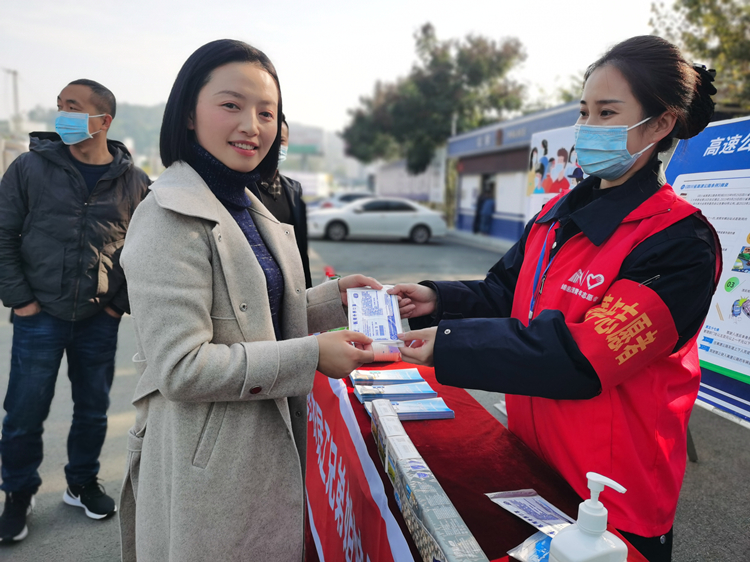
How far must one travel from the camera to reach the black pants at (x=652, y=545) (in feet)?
4.18

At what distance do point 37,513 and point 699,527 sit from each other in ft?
11.5

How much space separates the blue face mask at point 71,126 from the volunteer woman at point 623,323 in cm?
204

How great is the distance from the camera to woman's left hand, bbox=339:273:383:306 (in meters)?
1.72

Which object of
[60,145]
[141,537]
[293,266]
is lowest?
[141,537]

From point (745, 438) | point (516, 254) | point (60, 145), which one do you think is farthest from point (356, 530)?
point (745, 438)

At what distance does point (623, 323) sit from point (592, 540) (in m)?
0.51

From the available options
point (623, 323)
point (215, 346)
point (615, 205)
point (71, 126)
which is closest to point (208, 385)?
point (215, 346)

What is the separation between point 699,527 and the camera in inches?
106

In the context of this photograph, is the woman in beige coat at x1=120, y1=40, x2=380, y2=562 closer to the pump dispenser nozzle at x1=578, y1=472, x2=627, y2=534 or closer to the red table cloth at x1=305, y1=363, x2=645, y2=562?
the red table cloth at x1=305, y1=363, x2=645, y2=562

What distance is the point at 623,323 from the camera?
1.17 meters

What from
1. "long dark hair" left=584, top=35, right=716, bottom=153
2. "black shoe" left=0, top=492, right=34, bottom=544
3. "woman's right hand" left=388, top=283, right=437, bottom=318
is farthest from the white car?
"long dark hair" left=584, top=35, right=716, bottom=153

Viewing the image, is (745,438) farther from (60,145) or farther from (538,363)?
(60,145)

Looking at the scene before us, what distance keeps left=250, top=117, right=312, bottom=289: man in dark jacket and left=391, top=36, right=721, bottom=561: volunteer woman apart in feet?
6.03

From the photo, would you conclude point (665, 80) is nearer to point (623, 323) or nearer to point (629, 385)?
point (623, 323)
